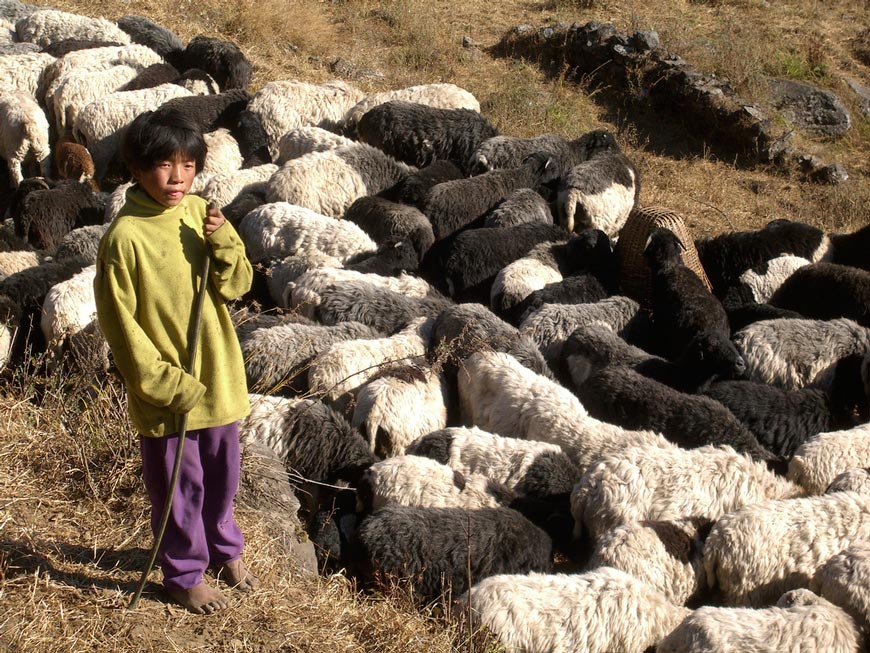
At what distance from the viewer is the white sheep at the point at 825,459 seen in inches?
186

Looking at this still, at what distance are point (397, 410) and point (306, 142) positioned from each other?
13.9ft

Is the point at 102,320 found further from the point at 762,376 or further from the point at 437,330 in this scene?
the point at 762,376

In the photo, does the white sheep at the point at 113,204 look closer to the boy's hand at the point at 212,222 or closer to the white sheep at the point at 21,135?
the white sheep at the point at 21,135

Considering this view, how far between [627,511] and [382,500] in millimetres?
1257

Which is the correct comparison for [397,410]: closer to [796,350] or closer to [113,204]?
[796,350]

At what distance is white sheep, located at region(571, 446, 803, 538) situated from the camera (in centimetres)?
427

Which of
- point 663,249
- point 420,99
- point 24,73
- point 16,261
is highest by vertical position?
point 420,99

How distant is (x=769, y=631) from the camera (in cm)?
341

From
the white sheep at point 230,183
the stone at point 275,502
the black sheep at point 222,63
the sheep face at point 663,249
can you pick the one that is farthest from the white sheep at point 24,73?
the stone at point 275,502

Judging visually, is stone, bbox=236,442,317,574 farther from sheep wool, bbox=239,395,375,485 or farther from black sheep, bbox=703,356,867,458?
black sheep, bbox=703,356,867,458

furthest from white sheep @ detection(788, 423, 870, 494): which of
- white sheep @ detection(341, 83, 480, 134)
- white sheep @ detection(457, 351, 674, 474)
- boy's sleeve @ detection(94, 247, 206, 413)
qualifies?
white sheep @ detection(341, 83, 480, 134)

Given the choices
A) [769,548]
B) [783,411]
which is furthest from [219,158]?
[769,548]

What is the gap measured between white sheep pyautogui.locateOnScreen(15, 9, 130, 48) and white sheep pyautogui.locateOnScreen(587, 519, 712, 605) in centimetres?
996

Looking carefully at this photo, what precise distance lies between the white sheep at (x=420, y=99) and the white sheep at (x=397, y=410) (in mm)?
4710
